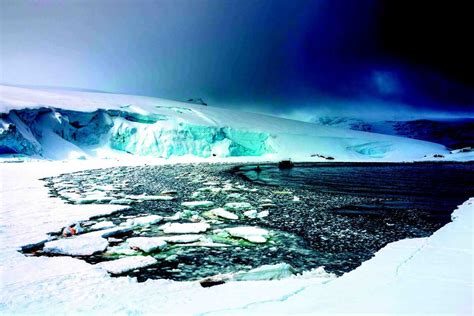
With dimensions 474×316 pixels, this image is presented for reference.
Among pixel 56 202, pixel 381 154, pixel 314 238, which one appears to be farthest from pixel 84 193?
pixel 381 154

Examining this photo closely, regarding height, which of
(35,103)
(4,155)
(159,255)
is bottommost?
(159,255)

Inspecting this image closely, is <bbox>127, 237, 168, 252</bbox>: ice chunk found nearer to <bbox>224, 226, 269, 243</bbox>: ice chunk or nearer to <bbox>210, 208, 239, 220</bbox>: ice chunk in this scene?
<bbox>224, 226, 269, 243</bbox>: ice chunk

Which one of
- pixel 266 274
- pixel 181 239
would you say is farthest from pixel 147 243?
pixel 266 274

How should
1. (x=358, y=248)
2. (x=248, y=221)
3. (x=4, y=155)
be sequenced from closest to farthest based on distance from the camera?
(x=358, y=248), (x=248, y=221), (x=4, y=155)

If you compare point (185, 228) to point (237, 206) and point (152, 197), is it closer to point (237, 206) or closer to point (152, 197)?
point (237, 206)

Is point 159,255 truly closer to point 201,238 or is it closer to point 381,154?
point 201,238

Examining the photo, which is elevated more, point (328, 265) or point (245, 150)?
point (245, 150)

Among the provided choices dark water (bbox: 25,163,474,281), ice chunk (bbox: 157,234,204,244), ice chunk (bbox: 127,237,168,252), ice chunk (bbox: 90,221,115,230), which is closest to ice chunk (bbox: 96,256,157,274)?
dark water (bbox: 25,163,474,281)
